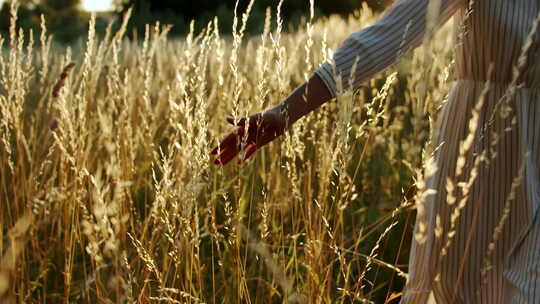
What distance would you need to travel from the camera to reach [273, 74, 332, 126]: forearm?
1.32m

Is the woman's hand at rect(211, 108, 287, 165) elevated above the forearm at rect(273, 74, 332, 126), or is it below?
below

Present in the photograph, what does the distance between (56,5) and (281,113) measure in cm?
5480

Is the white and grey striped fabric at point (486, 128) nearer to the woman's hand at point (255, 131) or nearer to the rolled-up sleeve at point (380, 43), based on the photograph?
the rolled-up sleeve at point (380, 43)

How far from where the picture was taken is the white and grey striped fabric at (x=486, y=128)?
1.28m

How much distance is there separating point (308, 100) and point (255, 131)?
0.44 feet

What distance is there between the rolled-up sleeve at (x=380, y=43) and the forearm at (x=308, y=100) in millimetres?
13

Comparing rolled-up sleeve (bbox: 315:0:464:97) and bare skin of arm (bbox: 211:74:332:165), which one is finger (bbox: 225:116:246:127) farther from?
rolled-up sleeve (bbox: 315:0:464:97)

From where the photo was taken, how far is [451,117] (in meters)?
1.43

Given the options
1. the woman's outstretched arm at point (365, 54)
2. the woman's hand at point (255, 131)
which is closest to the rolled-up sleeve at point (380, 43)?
the woman's outstretched arm at point (365, 54)

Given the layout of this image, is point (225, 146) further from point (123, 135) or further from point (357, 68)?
point (123, 135)

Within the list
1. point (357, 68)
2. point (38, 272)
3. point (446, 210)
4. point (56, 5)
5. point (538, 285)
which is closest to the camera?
point (538, 285)

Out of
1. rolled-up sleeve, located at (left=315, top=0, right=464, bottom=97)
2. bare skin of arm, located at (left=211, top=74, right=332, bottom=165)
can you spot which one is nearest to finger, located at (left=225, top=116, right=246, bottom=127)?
bare skin of arm, located at (left=211, top=74, right=332, bottom=165)

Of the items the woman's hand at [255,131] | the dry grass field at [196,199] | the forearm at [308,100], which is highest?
the forearm at [308,100]

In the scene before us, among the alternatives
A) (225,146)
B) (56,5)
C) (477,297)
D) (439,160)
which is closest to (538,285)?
(477,297)
